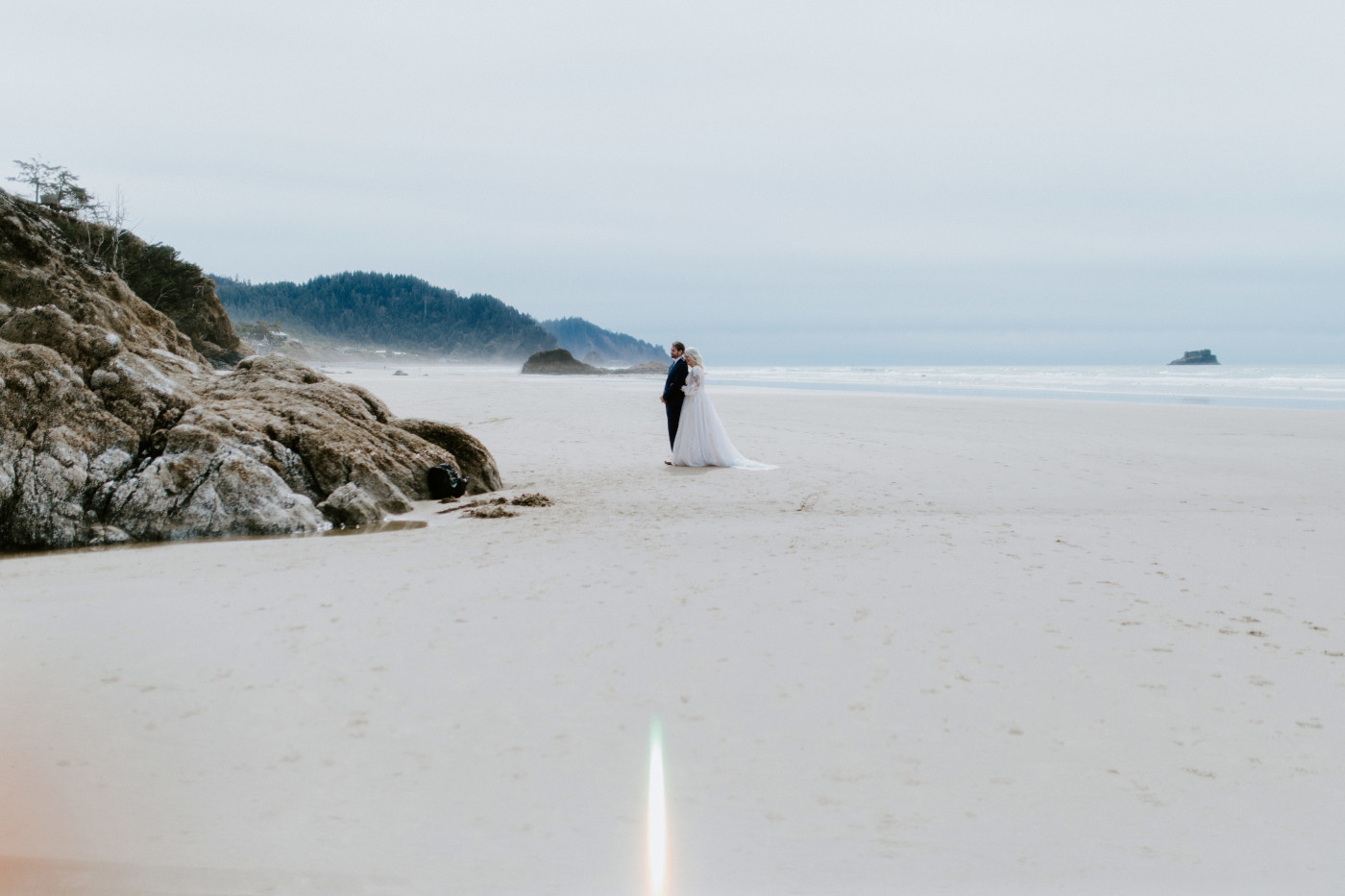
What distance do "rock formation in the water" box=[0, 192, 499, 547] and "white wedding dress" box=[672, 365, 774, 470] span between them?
3659 mm

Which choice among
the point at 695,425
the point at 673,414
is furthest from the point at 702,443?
the point at 673,414

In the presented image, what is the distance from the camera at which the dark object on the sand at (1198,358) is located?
86.2 m

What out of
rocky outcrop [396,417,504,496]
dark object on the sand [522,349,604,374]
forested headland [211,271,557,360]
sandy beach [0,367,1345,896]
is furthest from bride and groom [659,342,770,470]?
forested headland [211,271,557,360]

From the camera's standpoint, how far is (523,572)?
545cm

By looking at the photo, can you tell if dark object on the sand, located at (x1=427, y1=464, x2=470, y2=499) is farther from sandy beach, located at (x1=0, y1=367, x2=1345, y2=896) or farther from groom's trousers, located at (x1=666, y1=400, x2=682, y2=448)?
groom's trousers, located at (x1=666, y1=400, x2=682, y2=448)

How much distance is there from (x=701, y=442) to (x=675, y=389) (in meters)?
0.98

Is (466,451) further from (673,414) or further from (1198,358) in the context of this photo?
(1198,358)

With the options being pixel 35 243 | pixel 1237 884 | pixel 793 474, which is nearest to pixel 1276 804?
pixel 1237 884

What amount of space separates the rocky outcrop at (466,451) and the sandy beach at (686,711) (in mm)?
2121

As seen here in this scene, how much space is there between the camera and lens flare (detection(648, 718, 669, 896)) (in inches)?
95.9

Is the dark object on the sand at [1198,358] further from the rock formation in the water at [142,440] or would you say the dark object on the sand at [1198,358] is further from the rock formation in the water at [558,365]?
the rock formation in the water at [142,440]

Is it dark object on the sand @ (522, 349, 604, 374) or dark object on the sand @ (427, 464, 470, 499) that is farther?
dark object on the sand @ (522, 349, 604, 374)

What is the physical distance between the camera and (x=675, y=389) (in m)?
11.8

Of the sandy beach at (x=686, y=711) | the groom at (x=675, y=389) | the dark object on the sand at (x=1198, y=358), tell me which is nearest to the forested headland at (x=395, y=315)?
the dark object on the sand at (x=1198, y=358)
